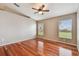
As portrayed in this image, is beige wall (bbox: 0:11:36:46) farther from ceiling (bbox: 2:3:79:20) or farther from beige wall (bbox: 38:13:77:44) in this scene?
beige wall (bbox: 38:13:77:44)

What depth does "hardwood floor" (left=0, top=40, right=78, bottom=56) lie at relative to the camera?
1349mm

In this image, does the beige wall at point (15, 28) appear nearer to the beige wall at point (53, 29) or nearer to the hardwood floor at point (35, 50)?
the hardwood floor at point (35, 50)

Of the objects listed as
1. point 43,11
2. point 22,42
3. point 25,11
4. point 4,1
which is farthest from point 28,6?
point 22,42

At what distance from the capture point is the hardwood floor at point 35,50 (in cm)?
135

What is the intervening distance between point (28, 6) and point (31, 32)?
0.40 m

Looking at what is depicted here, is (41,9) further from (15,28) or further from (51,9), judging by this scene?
(15,28)

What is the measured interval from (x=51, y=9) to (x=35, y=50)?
0.66 metres

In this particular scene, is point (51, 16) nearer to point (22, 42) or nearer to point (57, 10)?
point (57, 10)

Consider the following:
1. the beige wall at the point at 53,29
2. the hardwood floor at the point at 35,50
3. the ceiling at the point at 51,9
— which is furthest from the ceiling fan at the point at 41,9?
the hardwood floor at the point at 35,50

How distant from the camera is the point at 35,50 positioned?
1.40 m

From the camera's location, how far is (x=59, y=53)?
1373mm

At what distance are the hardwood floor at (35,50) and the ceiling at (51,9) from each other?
42 cm

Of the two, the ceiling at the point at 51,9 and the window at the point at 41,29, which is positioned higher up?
the ceiling at the point at 51,9

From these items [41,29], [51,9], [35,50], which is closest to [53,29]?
[41,29]
